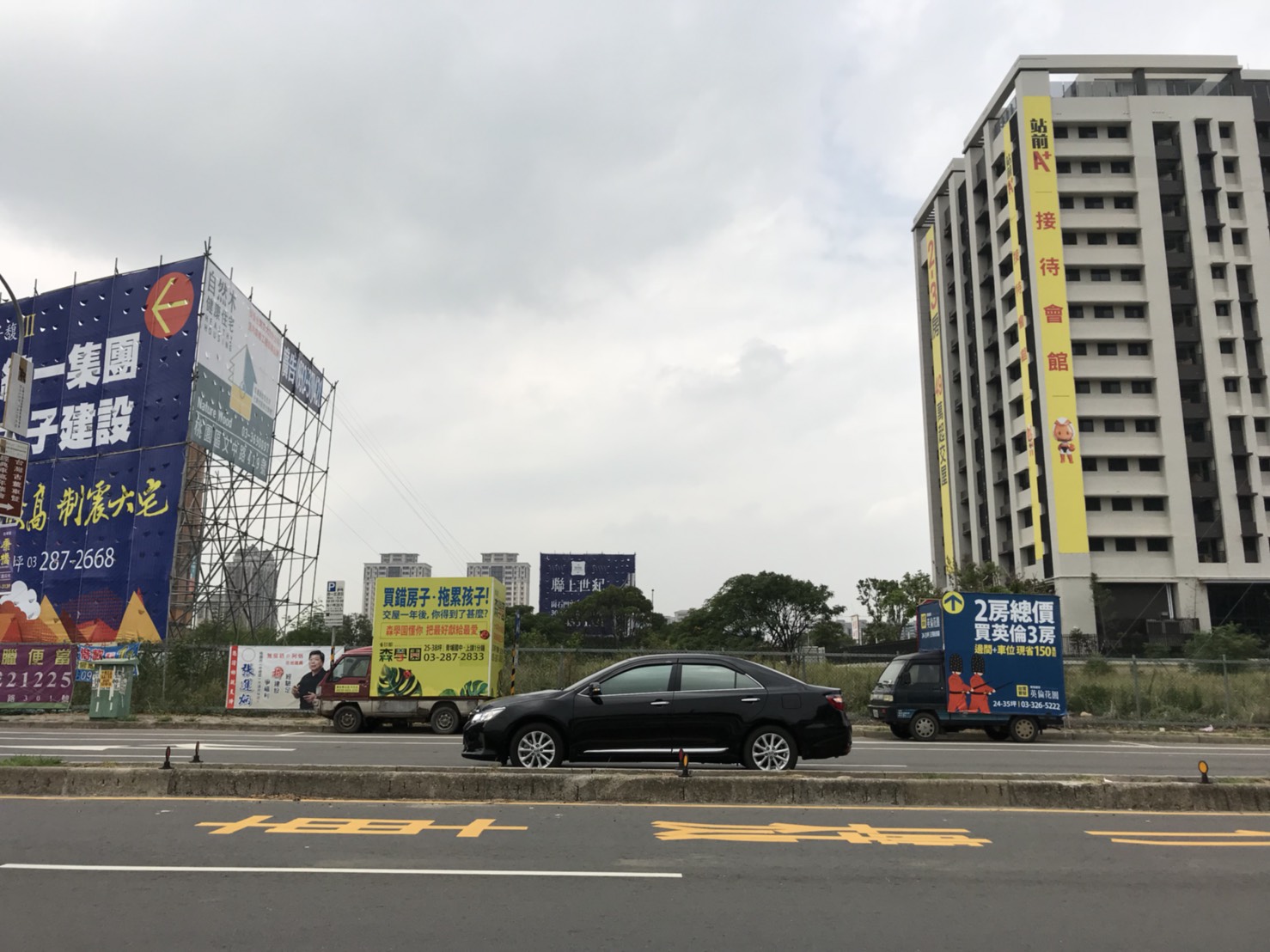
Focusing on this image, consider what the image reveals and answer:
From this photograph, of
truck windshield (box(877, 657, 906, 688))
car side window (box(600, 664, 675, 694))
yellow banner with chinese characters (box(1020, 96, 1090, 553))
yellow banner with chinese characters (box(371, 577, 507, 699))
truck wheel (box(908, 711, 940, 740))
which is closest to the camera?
car side window (box(600, 664, 675, 694))

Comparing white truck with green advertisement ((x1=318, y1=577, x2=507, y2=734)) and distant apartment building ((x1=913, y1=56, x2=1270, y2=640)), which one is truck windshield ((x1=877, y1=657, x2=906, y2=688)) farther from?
distant apartment building ((x1=913, y1=56, x2=1270, y2=640))

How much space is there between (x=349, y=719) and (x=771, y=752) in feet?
37.0

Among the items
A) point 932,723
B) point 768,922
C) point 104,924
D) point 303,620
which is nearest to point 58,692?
point 303,620

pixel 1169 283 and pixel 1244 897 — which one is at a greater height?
pixel 1169 283

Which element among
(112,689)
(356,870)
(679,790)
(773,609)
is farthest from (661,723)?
(773,609)

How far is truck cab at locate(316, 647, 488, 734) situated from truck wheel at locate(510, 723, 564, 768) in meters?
8.34

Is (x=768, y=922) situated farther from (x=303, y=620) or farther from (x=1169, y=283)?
(x=1169, y=283)

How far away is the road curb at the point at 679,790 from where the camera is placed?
9.09 meters

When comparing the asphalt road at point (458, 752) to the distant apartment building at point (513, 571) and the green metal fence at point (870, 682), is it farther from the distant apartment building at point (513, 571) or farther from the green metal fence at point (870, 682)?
the distant apartment building at point (513, 571)

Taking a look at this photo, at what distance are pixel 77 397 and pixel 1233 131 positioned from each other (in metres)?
67.3

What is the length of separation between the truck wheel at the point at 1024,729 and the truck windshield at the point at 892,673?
97.6 inches

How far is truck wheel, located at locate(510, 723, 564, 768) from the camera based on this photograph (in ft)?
35.6

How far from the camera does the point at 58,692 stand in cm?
2417

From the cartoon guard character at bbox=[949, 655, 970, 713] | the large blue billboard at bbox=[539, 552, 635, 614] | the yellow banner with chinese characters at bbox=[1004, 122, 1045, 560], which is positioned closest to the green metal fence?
the cartoon guard character at bbox=[949, 655, 970, 713]
